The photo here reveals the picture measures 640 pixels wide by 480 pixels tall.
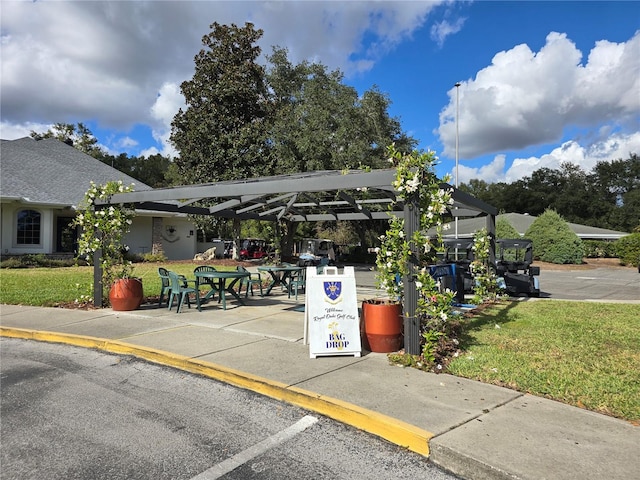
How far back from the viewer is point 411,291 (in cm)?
589

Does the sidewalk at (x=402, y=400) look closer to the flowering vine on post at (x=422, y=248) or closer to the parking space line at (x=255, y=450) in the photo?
the parking space line at (x=255, y=450)

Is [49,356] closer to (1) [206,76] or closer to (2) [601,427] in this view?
(2) [601,427]

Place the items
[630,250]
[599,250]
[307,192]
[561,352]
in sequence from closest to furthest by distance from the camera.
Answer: [561,352], [307,192], [630,250], [599,250]

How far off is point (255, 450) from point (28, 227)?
23.3 metres

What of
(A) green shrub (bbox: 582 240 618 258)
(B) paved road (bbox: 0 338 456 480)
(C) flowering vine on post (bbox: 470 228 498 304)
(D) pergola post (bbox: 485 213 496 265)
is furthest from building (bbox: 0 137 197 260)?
(A) green shrub (bbox: 582 240 618 258)

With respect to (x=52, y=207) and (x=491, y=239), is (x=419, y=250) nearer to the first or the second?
(x=491, y=239)

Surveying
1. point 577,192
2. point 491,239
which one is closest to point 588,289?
point 491,239

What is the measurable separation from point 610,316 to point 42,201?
925 inches

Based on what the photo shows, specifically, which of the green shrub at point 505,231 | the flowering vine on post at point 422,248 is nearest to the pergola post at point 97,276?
the flowering vine on post at point 422,248

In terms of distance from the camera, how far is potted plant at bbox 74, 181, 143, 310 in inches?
383

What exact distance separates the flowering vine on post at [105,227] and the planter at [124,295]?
0.39 m

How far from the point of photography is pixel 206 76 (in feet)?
76.9

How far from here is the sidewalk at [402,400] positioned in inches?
131

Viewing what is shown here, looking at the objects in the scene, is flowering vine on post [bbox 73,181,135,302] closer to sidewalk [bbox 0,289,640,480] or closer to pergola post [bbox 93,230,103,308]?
pergola post [bbox 93,230,103,308]
